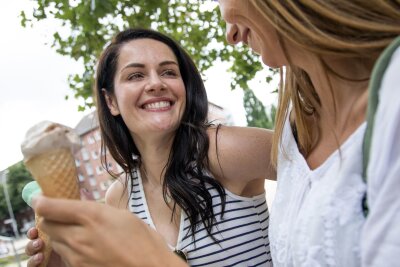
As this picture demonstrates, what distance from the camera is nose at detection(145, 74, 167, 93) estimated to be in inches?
102

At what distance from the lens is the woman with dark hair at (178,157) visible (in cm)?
224

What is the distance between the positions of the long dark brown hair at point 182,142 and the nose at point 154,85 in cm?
26

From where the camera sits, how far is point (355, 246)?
1.07 metres

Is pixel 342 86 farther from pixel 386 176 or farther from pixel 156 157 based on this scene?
pixel 156 157

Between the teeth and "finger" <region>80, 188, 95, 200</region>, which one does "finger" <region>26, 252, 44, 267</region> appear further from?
the teeth

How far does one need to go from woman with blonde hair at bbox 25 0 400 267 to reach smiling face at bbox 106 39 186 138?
1.02m

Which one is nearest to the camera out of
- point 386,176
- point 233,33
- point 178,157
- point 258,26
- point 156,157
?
point 386,176

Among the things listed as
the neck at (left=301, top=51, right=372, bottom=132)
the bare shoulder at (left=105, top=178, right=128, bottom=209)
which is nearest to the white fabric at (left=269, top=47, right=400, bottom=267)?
the neck at (left=301, top=51, right=372, bottom=132)

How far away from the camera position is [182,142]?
2.59 meters

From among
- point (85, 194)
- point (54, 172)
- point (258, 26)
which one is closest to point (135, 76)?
point (258, 26)

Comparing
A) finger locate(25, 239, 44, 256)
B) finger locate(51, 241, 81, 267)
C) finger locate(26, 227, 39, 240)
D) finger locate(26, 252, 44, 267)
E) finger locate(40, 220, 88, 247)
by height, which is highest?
finger locate(40, 220, 88, 247)

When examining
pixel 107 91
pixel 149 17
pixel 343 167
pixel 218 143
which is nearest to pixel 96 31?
pixel 149 17

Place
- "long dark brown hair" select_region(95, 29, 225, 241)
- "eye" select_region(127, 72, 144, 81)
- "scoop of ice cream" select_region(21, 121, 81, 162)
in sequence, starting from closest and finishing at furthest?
"scoop of ice cream" select_region(21, 121, 81, 162)
"long dark brown hair" select_region(95, 29, 225, 241)
"eye" select_region(127, 72, 144, 81)

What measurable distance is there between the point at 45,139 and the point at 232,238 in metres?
1.44
